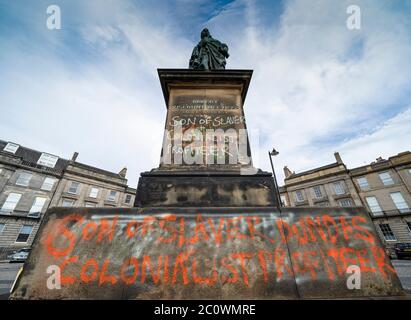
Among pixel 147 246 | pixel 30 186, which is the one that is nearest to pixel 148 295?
pixel 147 246

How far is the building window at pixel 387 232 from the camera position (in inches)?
829

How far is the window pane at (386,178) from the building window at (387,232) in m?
5.33

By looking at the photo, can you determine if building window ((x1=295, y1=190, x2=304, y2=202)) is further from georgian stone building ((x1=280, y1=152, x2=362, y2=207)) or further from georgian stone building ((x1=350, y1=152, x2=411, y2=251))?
georgian stone building ((x1=350, y1=152, x2=411, y2=251))

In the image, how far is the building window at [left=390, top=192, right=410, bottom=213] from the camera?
2108cm

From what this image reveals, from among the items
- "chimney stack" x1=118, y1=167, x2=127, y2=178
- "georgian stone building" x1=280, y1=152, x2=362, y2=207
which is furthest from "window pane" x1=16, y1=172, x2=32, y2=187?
"georgian stone building" x1=280, y1=152, x2=362, y2=207

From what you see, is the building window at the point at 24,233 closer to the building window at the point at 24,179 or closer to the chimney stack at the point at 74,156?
the building window at the point at 24,179

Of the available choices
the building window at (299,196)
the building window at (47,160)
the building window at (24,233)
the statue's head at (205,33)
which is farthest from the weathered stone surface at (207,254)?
the building window at (47,160)

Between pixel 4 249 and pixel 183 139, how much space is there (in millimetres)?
28037

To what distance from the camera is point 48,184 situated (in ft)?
78.3

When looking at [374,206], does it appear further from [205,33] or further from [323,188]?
[205,33]

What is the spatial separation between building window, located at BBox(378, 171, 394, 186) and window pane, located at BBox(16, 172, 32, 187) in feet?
154

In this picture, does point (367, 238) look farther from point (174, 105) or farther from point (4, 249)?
point (4, 249)

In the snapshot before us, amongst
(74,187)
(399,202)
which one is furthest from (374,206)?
(74,187)

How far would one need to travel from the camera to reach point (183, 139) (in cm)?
350
